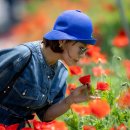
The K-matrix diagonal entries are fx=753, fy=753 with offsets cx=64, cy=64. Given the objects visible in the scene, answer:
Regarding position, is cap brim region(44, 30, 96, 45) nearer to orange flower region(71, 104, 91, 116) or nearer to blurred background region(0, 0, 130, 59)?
orange flower region(71, 104, 91, 116)

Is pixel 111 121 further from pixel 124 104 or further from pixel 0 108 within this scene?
pixel 0 108

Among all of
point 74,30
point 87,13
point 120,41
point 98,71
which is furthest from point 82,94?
point 87,13

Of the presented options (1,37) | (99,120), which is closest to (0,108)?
(99,120)

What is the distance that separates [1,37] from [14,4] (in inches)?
63.7

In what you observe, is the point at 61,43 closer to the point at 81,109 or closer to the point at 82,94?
the point at 82,94

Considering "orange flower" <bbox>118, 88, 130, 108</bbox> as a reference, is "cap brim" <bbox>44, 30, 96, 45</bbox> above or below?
above

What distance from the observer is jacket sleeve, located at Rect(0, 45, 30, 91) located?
4.15m

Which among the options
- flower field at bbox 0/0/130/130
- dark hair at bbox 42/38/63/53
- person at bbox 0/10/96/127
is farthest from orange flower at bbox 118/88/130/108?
dark hair at bbox 42/38/63/53

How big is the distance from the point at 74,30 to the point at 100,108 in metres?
→ 0.58

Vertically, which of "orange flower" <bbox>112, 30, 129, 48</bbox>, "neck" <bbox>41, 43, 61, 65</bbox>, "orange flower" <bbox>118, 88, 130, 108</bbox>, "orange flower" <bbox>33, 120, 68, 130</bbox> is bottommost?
"orange flower" <bbox>112, 30, 129, 48</bbox>

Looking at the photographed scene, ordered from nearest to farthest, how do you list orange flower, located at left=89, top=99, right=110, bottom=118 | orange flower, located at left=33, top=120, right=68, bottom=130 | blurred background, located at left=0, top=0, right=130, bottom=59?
1. orange flower, located at left=89, top=99, right=110, bottom=118
2. orange flower, located at left=33, top=120, right=68, bottom=130
3. blurred background, located at left=0, top=0, right=130, bottom=59

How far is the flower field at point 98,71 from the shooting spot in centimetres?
403

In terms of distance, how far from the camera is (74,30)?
411 centimetres

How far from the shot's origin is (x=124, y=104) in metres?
4.08
